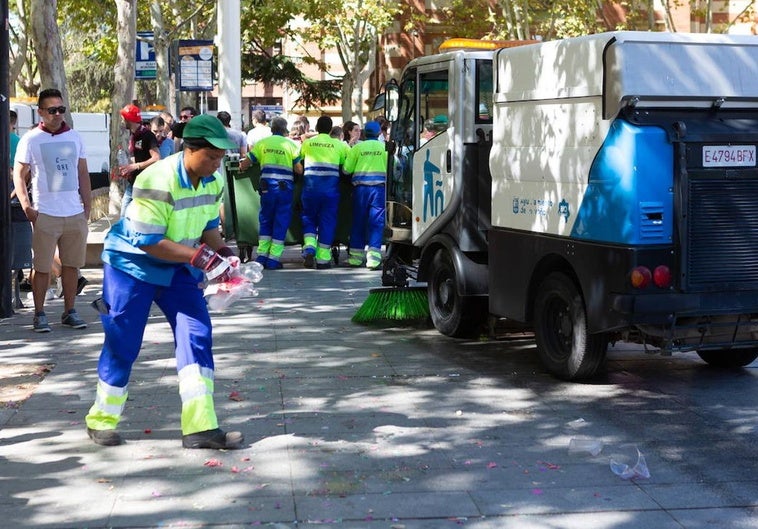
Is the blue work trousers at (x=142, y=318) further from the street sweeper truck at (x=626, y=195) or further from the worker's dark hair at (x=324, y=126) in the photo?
the worker's dark hair at (x=324, y=126)

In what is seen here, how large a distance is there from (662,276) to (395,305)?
3554 millimetres

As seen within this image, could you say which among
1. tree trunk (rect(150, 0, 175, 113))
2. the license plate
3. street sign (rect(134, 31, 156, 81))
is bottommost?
the license plate

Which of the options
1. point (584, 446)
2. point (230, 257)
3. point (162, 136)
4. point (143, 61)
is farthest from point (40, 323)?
point (143, 61)

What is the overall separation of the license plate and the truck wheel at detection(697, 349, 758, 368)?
173cm

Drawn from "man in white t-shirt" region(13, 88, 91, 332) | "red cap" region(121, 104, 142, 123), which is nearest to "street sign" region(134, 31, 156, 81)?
"red cap" region(121, 104, 142, 123)

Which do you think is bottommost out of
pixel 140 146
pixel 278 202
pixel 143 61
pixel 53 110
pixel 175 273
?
pixel 175 273

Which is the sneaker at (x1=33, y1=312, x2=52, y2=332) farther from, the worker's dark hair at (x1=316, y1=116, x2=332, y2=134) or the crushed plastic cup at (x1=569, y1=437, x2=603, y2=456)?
the worker's dark hair at (x1=316, y1=116, x2=332, y2=134)

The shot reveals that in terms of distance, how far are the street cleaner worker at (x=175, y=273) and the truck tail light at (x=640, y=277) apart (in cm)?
243

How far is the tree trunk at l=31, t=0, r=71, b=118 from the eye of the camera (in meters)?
14.3

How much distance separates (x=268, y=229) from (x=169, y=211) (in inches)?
339

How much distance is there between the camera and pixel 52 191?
966 centimetres

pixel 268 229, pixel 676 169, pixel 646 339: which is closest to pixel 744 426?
pixel 646 339

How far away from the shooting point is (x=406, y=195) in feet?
36.5

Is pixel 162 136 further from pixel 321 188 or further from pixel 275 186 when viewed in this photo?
pixel 321 188
